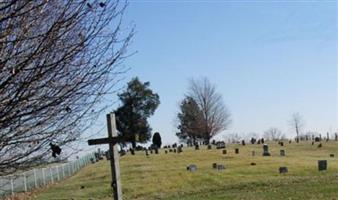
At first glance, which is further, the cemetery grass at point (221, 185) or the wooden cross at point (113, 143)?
the cemetery grass at point (221, 185)

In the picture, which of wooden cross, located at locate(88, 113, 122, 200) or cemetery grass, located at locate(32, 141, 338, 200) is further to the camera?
cemetery grass, located at locate(32, 141, 338, 200)

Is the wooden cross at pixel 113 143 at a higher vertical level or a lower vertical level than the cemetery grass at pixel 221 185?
higher

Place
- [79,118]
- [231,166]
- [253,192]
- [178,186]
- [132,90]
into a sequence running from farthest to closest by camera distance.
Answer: [132,90]
[231,166]
[178,186]
[253,192]
[79,118]

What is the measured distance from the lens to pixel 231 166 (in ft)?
131

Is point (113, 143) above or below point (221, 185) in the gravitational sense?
above

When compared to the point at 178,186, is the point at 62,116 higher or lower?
higher

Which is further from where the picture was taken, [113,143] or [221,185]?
[221,185]

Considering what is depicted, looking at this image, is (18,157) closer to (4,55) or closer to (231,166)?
(4,55)

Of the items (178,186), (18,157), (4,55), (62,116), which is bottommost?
(178,186)

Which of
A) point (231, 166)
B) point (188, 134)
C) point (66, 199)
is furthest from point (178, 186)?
point (188, 134)

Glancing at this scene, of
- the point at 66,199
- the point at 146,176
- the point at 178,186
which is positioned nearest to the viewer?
the point at 66,199

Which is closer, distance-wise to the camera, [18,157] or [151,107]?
[18,157]

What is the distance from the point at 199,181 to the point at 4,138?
2641cm

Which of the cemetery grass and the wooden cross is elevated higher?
the wooden cross
